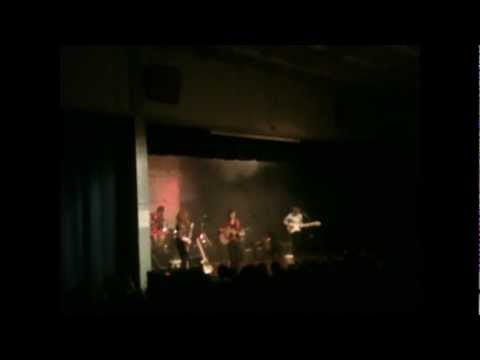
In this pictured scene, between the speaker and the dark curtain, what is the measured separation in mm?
452

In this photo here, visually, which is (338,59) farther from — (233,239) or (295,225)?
(233,239)

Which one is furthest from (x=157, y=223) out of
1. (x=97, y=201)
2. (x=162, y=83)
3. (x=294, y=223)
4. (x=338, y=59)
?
(x=338, y=59)

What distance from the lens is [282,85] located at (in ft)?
28.9

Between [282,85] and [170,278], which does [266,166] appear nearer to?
[282,85]

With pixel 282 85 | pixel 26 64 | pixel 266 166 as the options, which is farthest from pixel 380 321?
pixel 266 166

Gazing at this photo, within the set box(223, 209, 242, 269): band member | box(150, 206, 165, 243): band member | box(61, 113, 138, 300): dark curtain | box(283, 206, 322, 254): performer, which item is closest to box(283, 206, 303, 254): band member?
box(283, 206, 322, 254): performer

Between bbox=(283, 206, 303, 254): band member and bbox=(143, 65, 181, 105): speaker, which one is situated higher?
bbox=(143, 65, 181, 105): speaker

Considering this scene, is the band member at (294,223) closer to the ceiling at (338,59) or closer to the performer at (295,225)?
the performer at (295,225)

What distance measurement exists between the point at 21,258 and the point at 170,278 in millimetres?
1166

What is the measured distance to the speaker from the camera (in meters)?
6.57

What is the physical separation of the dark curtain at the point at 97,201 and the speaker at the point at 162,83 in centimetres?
45

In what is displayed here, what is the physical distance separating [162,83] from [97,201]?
5.09ft

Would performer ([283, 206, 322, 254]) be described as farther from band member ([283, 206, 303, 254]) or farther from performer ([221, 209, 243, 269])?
performer ([221, 209, 243, 269])

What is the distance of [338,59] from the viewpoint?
8391mm
